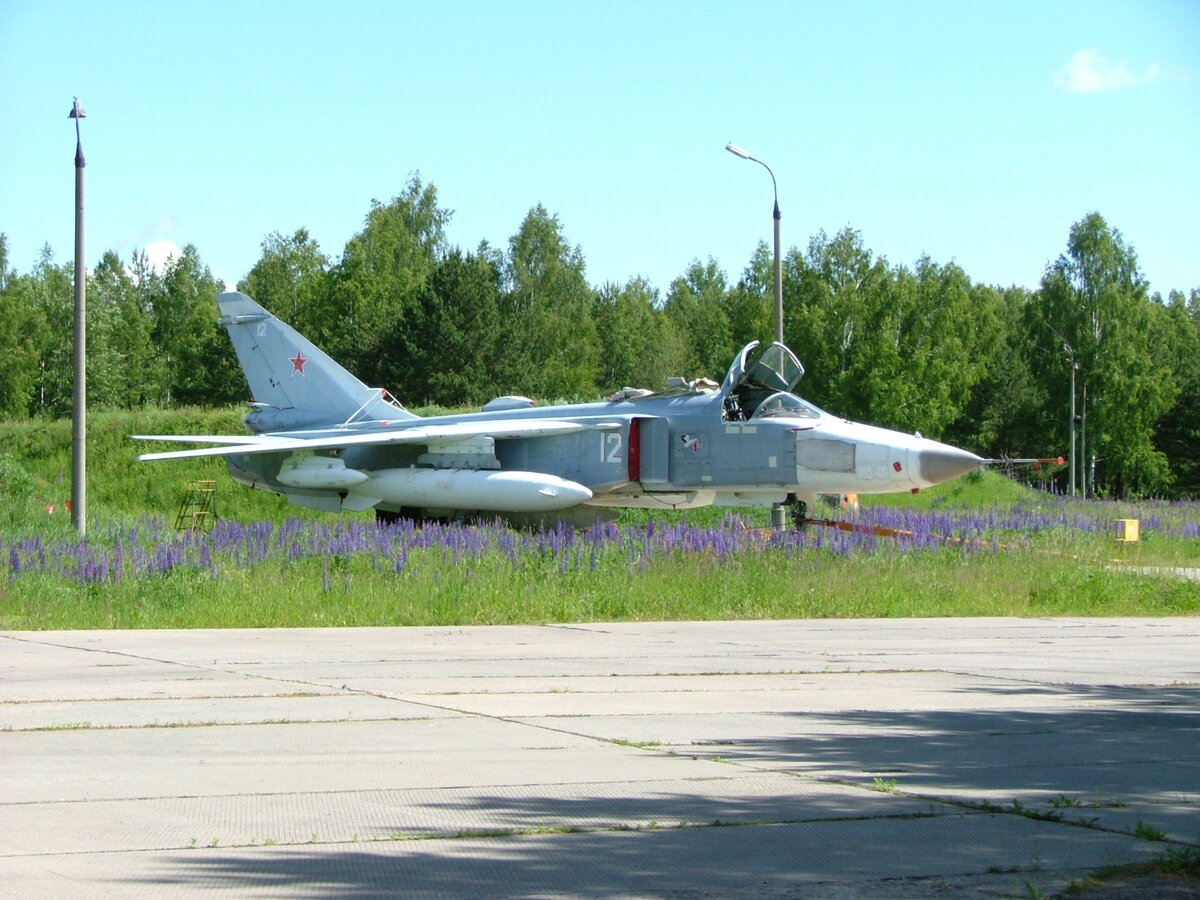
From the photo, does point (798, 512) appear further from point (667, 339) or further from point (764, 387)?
point (667, 339)

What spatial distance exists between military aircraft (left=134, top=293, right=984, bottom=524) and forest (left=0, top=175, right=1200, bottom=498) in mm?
37889

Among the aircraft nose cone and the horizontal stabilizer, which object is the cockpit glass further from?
the horizontal stabilizer

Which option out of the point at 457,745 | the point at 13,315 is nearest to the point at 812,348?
the point at 13,315

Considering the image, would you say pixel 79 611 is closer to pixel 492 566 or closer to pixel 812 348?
pixel 492 566

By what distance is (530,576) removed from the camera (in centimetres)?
1597

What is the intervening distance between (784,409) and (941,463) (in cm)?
252

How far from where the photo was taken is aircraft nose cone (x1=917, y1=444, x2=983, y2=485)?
787 inches

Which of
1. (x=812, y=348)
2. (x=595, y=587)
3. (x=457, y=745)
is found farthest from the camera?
(x=812, y=348)

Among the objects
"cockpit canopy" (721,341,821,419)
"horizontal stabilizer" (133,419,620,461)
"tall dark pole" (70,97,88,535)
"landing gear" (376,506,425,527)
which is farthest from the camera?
"landing gear" (376,506,425,527)

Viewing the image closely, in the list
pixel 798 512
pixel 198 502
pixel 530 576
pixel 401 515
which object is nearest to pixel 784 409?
pixel 798 512

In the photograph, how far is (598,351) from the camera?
8662cm

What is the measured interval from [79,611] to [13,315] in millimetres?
62872

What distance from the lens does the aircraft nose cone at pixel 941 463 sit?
1998cm

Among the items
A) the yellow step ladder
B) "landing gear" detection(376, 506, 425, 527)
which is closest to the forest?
the yellow step ladder
